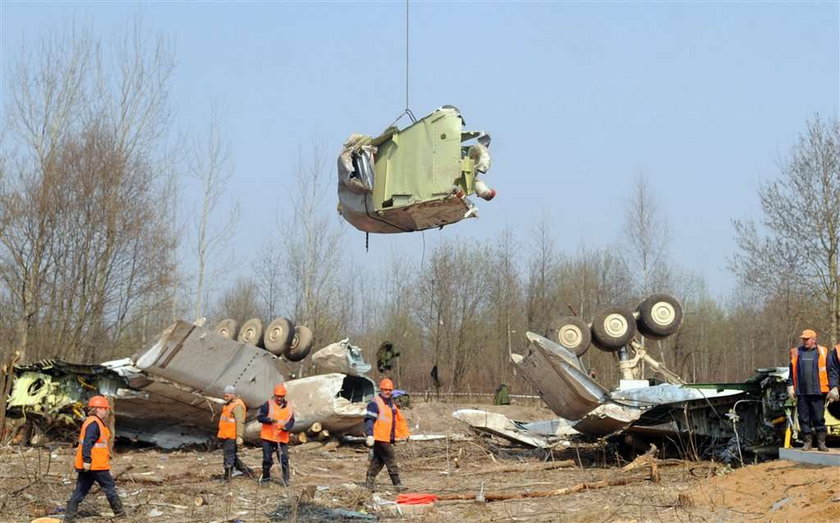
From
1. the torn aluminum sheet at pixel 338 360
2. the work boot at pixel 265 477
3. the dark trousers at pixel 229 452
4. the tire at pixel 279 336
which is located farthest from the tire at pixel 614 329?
the dark trousers at pixel 229 452

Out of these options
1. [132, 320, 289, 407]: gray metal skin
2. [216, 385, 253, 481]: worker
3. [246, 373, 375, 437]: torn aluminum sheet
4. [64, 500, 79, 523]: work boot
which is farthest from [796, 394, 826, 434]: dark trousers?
[132, 320, 289, 407]: gray metal skin

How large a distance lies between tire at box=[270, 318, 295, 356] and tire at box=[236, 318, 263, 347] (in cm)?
14

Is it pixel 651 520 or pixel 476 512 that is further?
pixel 476 512

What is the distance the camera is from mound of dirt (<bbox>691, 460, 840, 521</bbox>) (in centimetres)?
786

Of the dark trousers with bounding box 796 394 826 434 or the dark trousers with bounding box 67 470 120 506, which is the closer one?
the dark trousers with bounding box 67 470 120 506

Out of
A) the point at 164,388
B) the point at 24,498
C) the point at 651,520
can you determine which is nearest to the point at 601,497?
the point at 651,520

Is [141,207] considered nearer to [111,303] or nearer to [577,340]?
[111,303]

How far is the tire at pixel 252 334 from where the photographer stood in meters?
18.7

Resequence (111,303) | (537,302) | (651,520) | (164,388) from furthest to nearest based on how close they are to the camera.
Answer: (537,302) → (111,303) → (164,388) → (651,520)

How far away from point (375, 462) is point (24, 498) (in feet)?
14.0

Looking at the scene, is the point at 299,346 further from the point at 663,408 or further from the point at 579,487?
the point at 579,487

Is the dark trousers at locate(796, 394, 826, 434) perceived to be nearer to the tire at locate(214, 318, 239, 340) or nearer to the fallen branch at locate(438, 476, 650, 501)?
the fallen branch at locate(438, 476, 650, 501)

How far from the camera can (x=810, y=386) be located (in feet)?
33.1

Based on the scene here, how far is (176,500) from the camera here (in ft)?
33.0
